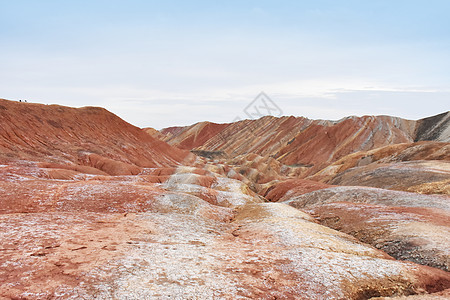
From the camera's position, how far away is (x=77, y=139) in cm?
9169

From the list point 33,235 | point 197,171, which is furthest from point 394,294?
point 197,171

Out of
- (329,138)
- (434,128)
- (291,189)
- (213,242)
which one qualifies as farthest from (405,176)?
(329,138)

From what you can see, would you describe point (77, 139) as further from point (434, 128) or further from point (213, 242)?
point (434, 128)

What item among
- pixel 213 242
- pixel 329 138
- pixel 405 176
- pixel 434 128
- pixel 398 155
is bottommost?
pixel 213 242

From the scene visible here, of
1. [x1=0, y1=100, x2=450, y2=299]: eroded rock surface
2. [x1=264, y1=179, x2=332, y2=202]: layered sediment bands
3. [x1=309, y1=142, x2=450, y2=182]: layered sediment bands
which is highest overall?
[x1=309, y1=142, x2=450, y2=182]: layered sediment bands

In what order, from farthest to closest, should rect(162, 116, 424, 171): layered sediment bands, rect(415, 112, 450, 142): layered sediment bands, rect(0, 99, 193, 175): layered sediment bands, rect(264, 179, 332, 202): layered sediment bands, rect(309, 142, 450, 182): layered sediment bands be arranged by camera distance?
rect(162, 116, 424, 171): layered sediment bands → rect(415, 112, 450, 142): layered sediment bands → rect(0, 99, 193, 175): layered sediment bands → rect(309, 142, 450, 182): layered sediment bands → rect(264, 179, 332, 202): layered sediment bands

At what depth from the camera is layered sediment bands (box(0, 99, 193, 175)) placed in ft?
240

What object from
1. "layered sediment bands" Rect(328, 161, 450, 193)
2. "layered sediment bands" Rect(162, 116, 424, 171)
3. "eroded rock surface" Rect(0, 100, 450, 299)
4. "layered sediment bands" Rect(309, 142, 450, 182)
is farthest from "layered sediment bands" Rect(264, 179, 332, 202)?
"layered sediment bands" Rect(162, 116, 424, 171)

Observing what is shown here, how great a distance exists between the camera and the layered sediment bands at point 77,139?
240 ft

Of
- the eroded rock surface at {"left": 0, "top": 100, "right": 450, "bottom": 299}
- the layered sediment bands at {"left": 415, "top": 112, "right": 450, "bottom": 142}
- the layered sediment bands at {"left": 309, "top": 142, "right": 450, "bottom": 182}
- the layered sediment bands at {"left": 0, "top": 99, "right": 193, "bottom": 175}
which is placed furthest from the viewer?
the layered sediment bands at {"left": 415, "top": 112, "right": 450, "bottom": 142}

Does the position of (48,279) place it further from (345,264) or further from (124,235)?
(345,264)

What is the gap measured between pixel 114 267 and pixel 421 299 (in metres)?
12.8

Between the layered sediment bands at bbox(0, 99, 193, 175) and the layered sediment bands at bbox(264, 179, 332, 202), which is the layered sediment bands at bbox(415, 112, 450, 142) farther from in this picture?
the layered sediment bands at bbox(0, 99, 193, 175)

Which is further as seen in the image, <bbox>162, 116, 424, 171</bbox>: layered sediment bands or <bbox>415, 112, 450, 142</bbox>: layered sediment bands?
<bbox>162, 116, 424, 171</bbox>: layered sediment bands
